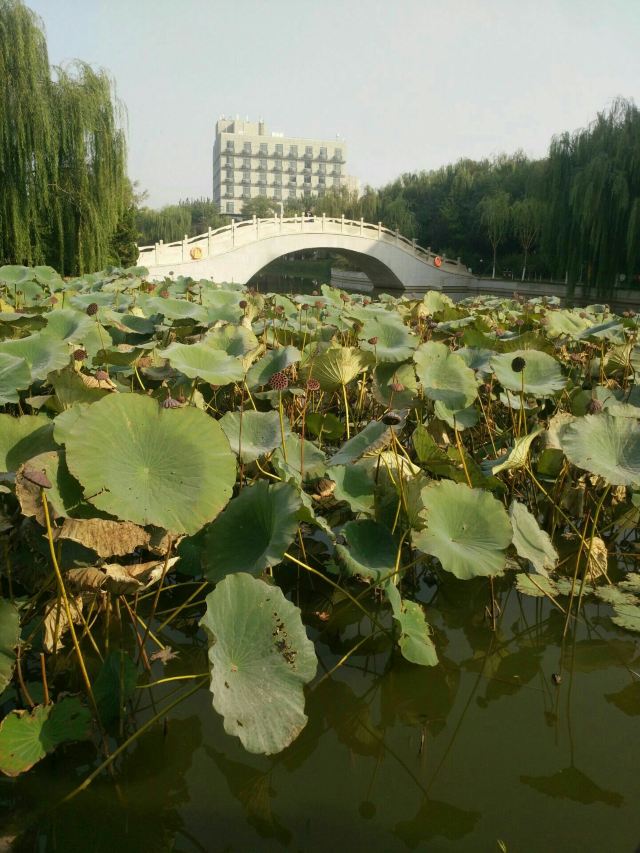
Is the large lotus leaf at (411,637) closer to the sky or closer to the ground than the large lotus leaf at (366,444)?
closer to the ground

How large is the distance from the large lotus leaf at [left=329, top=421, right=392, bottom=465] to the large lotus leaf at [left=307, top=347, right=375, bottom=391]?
1.72 ft

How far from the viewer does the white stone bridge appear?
16.9 meters

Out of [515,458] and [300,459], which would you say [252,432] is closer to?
[300,459]

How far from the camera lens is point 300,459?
70.4 inches

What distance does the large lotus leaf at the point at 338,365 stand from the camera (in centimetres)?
231

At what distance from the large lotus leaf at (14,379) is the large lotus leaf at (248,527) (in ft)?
2.10

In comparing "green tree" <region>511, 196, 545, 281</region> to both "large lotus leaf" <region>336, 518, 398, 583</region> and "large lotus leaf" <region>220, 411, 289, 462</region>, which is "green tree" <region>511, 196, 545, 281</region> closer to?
"large lotus leaf" <region>220, 411, 289, 462</region>

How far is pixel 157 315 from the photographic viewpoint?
296cm

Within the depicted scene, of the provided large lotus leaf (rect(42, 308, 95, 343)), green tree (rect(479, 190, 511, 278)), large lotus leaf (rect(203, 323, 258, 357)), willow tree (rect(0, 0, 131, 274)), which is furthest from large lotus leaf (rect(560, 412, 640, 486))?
green tree (rect(479, 190, 511, 278))

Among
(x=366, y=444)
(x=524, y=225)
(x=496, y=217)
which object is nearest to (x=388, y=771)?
(x=366, y=444)

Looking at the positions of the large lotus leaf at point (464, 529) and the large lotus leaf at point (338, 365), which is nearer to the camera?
the large lotus leaf at point (464, 529)

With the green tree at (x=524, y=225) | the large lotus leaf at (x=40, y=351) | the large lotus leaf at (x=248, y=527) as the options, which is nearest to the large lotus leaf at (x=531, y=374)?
the large lotus leaf at (x=248, y=527)

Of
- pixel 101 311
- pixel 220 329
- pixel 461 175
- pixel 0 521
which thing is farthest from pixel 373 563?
pixel 461 175

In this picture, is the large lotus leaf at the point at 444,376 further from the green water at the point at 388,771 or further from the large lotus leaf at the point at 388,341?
the green water at the point at 388,771
